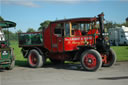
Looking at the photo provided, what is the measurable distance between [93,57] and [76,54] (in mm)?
1181

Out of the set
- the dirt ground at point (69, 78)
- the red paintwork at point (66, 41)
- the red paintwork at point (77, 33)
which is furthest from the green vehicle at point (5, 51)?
the red paintwork at point (77, 33)

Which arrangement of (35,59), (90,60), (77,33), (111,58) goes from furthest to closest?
(35,59) < (111,58) < (77,33) < (90,60)

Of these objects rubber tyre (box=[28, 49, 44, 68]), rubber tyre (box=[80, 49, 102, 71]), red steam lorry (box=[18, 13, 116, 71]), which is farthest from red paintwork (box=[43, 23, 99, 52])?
rubber tyre (box=[28, 49, 44, 68])

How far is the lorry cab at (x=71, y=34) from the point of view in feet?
38.6

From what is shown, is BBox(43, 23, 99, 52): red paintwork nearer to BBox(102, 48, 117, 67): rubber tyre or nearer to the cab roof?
BBox(102, 48, 117, 67): rubber tyre

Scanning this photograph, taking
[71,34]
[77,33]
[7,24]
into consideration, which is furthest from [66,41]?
[7,24]

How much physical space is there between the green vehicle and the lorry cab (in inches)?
90.2

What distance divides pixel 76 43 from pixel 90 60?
4.43ft

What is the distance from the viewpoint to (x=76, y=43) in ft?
39.2

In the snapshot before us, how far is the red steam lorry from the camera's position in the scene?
1131cm

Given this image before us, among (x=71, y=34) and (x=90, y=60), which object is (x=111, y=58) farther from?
(x=71, y=34)

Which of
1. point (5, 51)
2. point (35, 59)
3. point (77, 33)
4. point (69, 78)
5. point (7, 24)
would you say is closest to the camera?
point (69, 78)

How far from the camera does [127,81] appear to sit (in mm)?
7957

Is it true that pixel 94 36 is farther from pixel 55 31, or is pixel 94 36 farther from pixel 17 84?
pixel 17 84
